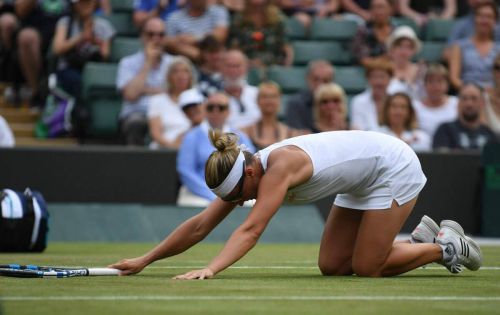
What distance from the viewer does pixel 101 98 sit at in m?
16.1

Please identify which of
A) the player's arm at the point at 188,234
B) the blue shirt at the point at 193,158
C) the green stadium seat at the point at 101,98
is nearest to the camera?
the player's arm at the point at 188,234

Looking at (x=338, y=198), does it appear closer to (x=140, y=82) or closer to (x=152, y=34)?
(x=140, y=82)

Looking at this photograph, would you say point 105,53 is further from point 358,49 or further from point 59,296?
point 59,296

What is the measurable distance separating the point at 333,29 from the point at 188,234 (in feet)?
34.5

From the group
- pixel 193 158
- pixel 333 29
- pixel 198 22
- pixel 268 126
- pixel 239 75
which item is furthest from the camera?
pixel 333 29

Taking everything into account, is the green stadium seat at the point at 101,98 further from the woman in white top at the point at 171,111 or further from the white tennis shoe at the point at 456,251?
the white tennis shoe at the point at 456,251

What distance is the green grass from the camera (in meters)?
6.10

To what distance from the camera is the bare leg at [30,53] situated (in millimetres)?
16406

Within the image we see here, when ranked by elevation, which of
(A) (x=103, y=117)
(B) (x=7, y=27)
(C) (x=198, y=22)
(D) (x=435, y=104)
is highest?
(C) (x=198, y=22)

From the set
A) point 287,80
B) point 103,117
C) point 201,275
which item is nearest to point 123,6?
point 103,117

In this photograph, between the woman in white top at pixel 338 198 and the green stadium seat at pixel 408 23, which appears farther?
the green stadium seat at pixel 408 23

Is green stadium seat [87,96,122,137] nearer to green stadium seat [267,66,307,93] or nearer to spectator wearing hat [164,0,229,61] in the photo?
spectator wearing hat [164,0,229,61]

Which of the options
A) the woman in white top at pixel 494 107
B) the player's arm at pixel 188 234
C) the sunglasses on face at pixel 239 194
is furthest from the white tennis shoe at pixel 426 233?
the woman in white top at pixel 494 107

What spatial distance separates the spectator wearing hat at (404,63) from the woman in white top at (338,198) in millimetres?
8181
